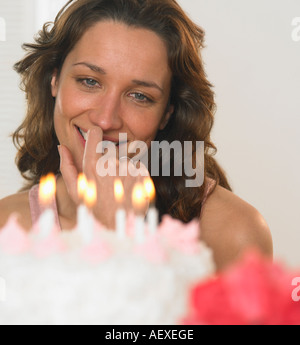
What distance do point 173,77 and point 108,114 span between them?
0.78ft

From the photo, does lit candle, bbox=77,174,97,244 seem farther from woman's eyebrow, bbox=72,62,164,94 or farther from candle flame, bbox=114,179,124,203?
woman's eyebrow, bbox=72,62,164,94

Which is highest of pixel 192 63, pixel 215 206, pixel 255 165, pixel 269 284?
pixel 192 63

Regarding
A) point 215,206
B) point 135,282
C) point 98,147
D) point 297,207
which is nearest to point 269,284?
point 135,282

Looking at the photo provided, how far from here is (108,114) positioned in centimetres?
97

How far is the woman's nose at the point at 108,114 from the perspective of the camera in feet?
3.13

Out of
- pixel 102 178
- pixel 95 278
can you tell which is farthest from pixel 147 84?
pixel 95 278

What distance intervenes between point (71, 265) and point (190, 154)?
83cm

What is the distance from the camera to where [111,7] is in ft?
3.56

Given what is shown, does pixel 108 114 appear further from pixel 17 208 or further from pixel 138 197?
pixel 17 208

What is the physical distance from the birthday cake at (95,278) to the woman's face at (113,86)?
526 mm

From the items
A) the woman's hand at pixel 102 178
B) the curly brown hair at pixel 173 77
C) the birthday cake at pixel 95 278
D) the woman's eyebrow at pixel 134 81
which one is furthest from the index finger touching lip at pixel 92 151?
the birthday cake at pixel 95 278

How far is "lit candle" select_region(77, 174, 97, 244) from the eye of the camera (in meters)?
0.47

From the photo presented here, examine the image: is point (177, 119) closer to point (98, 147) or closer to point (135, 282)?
point (98, 147)

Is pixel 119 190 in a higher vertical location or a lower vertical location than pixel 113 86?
lower
